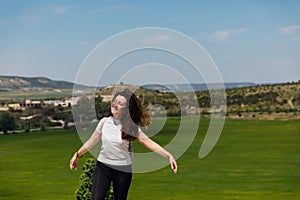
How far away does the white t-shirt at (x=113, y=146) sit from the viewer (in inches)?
198

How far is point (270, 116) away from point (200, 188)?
31.1 metres

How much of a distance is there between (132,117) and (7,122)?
3337 centimetres

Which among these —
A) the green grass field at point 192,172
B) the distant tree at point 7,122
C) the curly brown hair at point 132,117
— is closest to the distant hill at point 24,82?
the distant tree at point 7,122

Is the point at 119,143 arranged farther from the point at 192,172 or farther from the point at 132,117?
the point at 192,172

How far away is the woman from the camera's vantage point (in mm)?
5051

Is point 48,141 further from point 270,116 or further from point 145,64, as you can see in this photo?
point 145,64

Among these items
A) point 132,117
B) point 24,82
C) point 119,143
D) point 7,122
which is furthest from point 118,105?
point 24,82

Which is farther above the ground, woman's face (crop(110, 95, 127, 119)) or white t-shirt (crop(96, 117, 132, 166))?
woman's face (crop(110, 95, 127, 119))

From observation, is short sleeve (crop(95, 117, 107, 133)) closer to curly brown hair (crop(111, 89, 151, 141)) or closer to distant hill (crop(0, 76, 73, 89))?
curly brown hair (crop(111, 89, 151, 141))

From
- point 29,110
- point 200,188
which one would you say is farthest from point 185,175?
point 29,110

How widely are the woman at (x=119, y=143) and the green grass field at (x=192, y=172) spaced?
2845 mm

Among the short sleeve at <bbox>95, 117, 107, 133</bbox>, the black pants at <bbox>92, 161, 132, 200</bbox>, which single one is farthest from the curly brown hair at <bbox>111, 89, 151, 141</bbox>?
the black pants at <bbox>92, 161, 132, 200</bbox>

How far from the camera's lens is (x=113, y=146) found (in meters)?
5.05

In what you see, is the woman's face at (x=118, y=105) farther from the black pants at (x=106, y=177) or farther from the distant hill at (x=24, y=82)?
the distant hill at (x=24, y=82)
